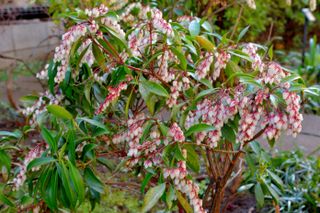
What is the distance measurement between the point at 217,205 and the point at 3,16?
4.01 metres

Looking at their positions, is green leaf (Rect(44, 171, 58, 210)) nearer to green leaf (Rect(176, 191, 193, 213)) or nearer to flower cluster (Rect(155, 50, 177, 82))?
green leaf (Rect(176, 191, 193, 213))

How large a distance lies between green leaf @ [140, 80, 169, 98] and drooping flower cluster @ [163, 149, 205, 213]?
22 cm

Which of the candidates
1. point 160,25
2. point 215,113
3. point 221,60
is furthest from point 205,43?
point 215,113

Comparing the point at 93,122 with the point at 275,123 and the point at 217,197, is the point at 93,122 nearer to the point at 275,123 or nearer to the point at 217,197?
the point at 275,123

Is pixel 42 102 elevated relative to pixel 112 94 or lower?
lower

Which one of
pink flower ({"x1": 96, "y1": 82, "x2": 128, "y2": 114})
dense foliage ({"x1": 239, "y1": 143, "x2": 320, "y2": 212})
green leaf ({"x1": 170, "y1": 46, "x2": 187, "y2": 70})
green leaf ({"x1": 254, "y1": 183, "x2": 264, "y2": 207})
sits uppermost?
green leaf ({"x1": 170, "y1": 46, "x2": 187, "y2": 70})

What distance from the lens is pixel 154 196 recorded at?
70.4 inches

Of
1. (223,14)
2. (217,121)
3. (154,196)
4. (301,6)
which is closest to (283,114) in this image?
(217,121)

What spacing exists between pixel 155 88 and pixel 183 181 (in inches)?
13.6

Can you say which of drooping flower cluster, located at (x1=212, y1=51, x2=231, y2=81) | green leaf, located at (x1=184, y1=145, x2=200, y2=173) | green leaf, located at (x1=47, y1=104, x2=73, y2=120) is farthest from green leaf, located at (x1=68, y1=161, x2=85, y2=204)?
drooping flower cluster, located at (x1=212, y1=51, x2=231, y2=81)

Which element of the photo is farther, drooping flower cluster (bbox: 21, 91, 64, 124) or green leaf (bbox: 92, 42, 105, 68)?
drooping flower cluster (bbox: 21, 91, 64, 124)

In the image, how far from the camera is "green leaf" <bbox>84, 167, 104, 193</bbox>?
200 cm

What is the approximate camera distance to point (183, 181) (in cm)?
184

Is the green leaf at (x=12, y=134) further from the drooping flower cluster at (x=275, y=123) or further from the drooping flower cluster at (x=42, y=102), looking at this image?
the drooping flower cluster at (x=275, y=123)
